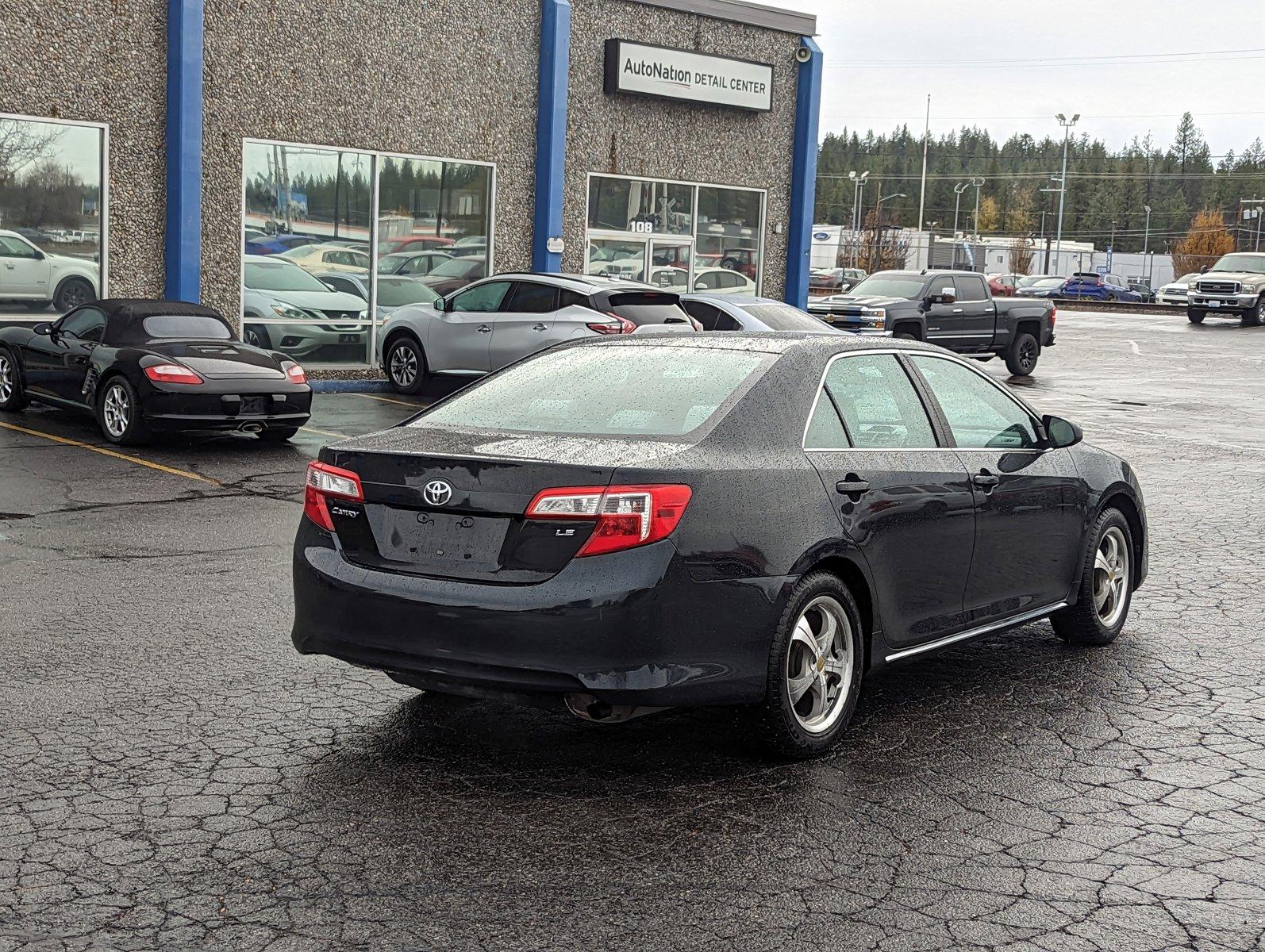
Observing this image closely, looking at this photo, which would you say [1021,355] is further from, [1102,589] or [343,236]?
[1102,589]

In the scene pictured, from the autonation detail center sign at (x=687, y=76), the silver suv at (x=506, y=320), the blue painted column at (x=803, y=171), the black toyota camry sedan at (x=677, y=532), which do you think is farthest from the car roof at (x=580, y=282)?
the black toyota camry sedan at (x=677, y=532)

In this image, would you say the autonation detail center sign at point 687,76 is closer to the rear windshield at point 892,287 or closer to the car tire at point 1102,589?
the rear windshield at point 892,287

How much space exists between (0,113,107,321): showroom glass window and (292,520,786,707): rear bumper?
1364 centimetres

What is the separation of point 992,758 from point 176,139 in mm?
15049

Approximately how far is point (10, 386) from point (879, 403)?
11458 millimetres

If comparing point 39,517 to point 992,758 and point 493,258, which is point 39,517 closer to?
point 992,758

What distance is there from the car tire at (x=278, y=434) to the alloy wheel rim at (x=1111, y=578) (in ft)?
27.0

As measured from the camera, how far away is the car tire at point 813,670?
5.10 m

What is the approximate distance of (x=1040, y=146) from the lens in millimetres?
191500

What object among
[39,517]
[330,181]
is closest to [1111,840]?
[39,517]

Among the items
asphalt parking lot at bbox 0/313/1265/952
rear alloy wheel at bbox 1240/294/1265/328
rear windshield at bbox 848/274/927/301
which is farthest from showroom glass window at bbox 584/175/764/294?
rear alloy wheel at bbox 1240/294/1265/328

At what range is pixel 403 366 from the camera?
1900 cm

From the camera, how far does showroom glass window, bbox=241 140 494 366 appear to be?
19109 mm

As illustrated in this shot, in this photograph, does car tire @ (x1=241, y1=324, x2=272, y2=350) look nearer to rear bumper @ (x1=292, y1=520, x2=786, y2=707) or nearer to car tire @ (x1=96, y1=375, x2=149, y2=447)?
car tire @ (x1=96, y1=375, x2=149, y2=447)
